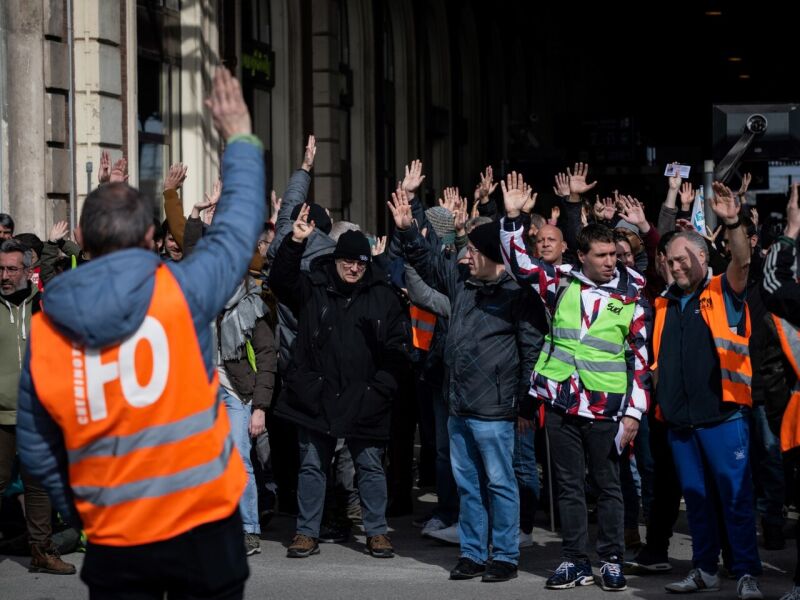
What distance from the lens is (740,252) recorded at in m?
7.22

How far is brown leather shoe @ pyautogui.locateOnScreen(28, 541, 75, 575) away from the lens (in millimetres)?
8234

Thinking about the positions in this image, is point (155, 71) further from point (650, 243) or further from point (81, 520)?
point (81, 520)

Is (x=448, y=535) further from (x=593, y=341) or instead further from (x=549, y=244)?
(x=593, y=341)

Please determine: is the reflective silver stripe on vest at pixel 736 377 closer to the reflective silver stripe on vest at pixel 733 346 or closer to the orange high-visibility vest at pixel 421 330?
the reflective silver stripe on vest at pixel 733 346

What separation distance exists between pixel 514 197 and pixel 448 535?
7.62 ft

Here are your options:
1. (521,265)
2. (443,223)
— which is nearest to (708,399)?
(521,265)

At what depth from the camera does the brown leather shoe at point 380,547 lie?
8828 mm

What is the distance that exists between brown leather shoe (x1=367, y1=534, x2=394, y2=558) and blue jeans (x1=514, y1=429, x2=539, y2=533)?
85cm

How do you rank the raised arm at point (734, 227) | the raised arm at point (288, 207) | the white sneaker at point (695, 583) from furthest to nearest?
1. the raised arm at point (288, 207)
2. the white sneaker at point (695, 583)
3. the raised arm at point (734, 227)

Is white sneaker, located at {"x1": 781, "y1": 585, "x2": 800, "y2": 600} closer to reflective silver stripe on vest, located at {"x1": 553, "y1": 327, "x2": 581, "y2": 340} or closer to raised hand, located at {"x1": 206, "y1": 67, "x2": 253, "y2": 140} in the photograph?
reflective silver stripe on vest, located at {"x1": 553, "y1": 327, "x2": 581, "y2": 340}

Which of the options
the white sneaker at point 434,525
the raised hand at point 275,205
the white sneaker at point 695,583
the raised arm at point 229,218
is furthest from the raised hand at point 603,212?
the raised arm at point 229,218

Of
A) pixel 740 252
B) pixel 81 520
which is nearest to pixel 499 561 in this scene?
pixel 740 252

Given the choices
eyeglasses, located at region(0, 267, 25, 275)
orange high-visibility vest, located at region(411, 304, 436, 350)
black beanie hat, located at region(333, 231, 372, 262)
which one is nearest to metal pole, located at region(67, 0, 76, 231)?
orange high-visibility vest, located at region(411, 304, 436, 350)

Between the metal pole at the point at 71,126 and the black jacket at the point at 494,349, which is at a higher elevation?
the metal pole at the point at 71,126
